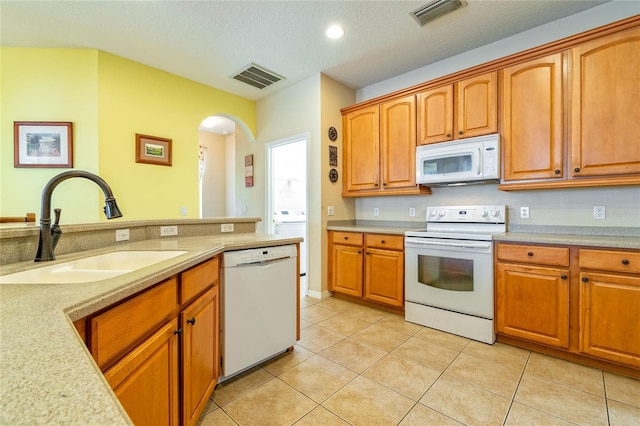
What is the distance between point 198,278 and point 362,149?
8.61ft

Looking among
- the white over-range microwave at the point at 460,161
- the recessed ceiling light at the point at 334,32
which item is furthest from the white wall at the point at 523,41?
the recessed ceiling light at the point at 334,32

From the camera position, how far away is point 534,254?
215cm

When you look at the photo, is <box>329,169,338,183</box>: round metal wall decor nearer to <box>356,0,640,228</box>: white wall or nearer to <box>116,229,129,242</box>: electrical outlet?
<box>356,0,640,228</box>: white wall

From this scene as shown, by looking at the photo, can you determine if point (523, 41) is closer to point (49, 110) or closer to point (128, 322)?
point (128, 322)

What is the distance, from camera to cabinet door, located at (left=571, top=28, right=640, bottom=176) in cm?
197

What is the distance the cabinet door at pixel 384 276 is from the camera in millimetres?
2918

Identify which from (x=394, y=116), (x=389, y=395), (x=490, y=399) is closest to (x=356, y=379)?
(x=389, y=395)

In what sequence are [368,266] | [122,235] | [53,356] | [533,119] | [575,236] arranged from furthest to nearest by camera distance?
[368,266], [533,119], [575,236], [122,235], [53,356]

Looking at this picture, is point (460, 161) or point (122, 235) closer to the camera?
point (122, 235)

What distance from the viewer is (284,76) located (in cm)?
356

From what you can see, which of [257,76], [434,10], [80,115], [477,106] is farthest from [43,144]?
[477,106]

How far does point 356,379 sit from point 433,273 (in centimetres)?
124

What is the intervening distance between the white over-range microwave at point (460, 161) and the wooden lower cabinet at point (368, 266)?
2.39ft

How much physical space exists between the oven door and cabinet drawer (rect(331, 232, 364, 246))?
1.96 feet
